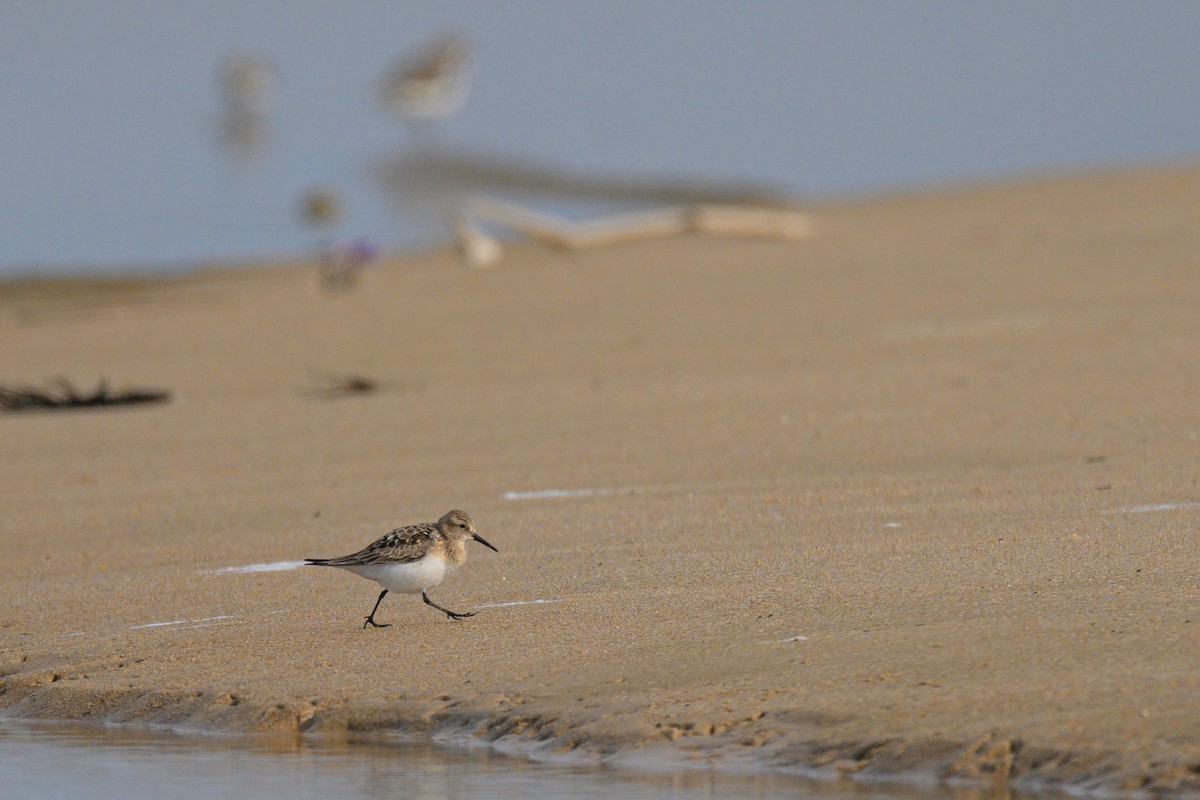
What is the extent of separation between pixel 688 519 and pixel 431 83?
28276 mm

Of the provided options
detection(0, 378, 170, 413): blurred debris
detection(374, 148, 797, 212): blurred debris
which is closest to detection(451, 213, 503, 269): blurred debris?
detection(374, 148, 797, 212): blurred debris

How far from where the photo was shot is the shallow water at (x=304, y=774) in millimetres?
5566

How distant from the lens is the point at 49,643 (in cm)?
745

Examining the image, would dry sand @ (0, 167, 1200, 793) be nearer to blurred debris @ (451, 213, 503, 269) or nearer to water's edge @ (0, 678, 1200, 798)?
water's edge @ (0, 678, 1200, 798)

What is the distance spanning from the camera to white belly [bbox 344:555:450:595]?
7188 mm

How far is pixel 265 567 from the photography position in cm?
827

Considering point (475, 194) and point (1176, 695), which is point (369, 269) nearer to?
point (475, 194)

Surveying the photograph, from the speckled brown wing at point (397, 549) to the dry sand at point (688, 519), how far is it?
0.89 ft

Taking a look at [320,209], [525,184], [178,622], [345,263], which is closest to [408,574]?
[178,622]

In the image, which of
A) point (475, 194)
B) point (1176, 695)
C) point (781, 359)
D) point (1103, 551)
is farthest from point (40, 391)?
point (475, 194)

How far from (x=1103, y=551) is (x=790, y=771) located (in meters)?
2.12

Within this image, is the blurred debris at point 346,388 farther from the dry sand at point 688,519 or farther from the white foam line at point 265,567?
the white foam line at point 265,567

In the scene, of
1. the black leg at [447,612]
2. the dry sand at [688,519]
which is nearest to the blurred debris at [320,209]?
the dry sand at [688,519]

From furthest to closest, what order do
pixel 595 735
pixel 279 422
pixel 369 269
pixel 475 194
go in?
A: pixel 475 194 → pixel 369 269 → pixel 279 422 → pixel 595 735
